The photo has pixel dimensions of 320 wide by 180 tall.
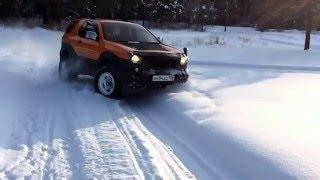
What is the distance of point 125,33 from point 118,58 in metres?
1.42

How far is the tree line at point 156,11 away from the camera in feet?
149

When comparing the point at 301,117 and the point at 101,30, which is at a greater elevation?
the point at 101,30

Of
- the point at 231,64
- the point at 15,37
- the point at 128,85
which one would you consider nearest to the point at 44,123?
the point at 128,85

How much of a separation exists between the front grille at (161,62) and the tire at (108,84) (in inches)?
27.9

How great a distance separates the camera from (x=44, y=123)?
787 centimetres

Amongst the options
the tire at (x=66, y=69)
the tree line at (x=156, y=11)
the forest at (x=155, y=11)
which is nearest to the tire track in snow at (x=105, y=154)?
the tire at (x=66, y=69)

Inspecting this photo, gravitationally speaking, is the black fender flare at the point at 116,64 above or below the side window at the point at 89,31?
below

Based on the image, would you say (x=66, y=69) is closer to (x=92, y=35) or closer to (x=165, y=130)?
(x=92, y=35)

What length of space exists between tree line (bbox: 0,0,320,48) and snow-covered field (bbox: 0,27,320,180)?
26225 millimetres

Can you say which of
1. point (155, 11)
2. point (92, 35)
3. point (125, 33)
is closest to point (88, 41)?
point (92, 35)

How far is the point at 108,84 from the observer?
33.9ft

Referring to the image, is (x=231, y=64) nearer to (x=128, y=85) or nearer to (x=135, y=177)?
(x=128, y=85)

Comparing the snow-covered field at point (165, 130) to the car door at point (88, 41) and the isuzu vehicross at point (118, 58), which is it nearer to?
the isuzu vehicross at point (118, 58)

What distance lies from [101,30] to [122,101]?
6.31 ft
